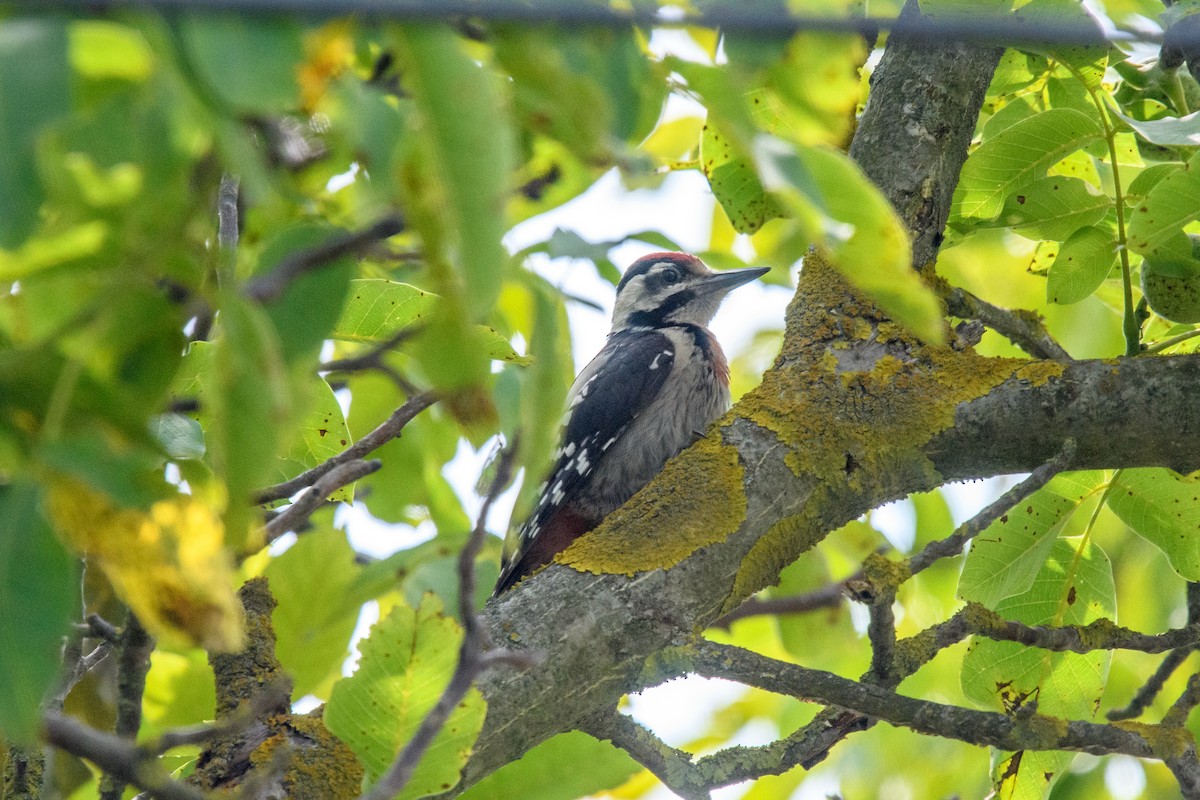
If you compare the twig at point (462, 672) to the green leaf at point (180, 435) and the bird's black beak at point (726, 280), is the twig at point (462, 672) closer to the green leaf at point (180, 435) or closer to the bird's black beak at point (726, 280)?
the green leaf at point (180, 435)

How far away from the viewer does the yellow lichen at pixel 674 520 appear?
7.87 feet

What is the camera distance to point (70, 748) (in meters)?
1.38

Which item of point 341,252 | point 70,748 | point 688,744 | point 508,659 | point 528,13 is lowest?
point 688,744

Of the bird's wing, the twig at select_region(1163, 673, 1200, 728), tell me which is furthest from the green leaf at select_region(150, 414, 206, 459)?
the bird's wing

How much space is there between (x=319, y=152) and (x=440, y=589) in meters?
1.14

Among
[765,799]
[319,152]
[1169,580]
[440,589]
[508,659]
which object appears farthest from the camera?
[1169,580]

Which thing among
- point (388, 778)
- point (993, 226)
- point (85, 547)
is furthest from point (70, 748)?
point (993, 226)

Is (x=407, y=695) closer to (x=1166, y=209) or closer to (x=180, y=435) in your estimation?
(x=180, y=435)

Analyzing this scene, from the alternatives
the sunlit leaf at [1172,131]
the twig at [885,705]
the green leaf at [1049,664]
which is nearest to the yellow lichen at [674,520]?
the twig at [885,705]

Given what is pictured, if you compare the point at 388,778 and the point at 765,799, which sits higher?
the point at 388,778

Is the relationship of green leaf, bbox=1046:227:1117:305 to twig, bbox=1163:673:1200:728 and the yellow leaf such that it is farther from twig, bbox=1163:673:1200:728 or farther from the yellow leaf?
the yellow leaf

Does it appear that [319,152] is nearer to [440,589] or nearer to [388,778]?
[388,778]

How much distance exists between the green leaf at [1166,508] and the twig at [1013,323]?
0.34 m

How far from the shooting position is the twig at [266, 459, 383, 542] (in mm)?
1868
